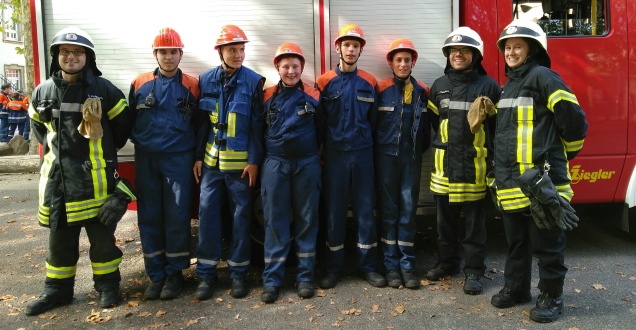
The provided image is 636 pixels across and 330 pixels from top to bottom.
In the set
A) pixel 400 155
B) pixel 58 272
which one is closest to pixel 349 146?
pixel 400 155

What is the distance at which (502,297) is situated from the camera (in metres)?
3.82

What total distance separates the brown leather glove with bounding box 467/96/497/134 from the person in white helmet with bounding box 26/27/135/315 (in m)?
2.57

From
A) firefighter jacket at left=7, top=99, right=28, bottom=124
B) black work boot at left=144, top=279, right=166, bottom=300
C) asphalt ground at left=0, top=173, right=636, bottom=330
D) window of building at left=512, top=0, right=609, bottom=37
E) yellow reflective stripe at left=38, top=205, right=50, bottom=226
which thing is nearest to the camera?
asphalt ground at left=0, top=173, right=636, bottom=330

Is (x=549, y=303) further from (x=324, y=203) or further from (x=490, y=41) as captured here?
(x=490, y=41)

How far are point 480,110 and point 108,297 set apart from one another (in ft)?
10.1

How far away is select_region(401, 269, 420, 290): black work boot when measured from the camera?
4160 millimetres

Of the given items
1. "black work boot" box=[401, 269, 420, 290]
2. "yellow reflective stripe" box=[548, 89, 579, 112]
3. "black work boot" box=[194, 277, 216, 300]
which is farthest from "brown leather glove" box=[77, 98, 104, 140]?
"yellow reflective stripe" box=[548, 89, 579, 112]

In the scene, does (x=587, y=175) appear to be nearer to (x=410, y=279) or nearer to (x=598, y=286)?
(x=598, y=286)

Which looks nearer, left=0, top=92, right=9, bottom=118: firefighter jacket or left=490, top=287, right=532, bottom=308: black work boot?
left=490, top=287, right=532, bottom=308: black work boot

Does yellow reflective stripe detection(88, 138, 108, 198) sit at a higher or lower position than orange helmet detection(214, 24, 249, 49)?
lower

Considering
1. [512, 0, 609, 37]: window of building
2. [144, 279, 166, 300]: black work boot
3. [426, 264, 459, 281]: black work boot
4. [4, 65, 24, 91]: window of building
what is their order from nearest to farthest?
[144, 279, 166, 300]: black work boot → [426, 264, 459, 281]: black work boot → [512, 0, 609, 37]: window of building → [4, 65, 24, 91]: window of building

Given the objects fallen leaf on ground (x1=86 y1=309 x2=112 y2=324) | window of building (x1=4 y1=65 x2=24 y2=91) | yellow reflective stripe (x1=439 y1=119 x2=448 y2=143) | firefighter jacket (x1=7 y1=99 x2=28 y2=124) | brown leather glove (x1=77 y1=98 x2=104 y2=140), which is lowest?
fallen leaf on ground (x1=86 y1=309 x2=112 y2=324)

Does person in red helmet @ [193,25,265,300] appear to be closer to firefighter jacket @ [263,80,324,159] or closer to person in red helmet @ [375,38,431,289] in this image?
firefighter jacket @ [263,80,324,159]

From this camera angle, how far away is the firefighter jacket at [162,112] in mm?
4008
